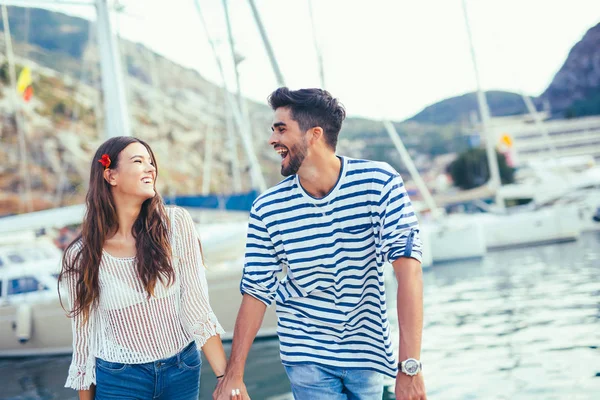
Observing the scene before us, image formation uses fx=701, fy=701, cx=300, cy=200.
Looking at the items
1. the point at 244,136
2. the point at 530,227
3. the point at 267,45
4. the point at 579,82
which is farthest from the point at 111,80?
the point at 579,82

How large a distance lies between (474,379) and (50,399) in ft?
16.0

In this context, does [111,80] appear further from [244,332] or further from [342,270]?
[342,270]

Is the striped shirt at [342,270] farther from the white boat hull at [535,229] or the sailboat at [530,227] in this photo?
the white boat hull at [535,229]

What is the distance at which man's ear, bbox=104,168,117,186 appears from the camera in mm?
2944

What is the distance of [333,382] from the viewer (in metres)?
2.77

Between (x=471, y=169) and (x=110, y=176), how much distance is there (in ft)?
271

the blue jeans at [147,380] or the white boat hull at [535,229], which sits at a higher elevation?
the blue jeans at [147,380]

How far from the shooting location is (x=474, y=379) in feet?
23.2

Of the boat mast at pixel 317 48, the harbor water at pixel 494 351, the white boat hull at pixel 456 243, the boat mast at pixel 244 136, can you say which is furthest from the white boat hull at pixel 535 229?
the boat mast at pixel 244 136

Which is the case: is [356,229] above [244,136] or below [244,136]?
below

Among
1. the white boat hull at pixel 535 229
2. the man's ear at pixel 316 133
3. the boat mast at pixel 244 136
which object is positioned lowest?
the white boat hull at pixel 535 229

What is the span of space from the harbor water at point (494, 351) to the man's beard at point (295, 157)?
4.33 metres

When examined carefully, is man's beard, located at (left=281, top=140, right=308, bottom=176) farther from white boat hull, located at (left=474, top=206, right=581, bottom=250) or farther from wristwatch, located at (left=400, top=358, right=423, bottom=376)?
white boat hull, located at (left=474, top=206, right=581, bottom=250)

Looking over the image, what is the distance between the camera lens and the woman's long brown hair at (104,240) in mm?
2801
